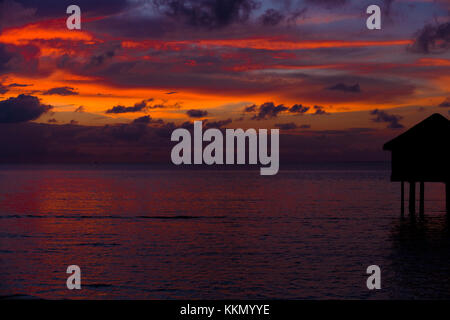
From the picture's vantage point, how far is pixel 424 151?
122 feet

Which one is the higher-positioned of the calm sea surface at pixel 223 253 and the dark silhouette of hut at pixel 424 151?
the dark silhouette of hut at pixel 424 151

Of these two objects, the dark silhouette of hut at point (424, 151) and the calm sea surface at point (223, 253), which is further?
the dark silhouette of hut at point (424, 151)

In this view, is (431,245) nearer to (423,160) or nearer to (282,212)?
(423,160)

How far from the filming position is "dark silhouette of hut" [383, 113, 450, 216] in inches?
1448

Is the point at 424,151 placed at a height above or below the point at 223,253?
above

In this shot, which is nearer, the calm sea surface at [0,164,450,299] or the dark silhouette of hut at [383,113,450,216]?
the calm sea surface at [0,164,450,299]

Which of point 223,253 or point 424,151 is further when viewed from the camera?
point 424,151

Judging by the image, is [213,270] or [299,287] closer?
[299,287]

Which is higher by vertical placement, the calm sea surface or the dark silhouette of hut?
the dark silhouette of hut

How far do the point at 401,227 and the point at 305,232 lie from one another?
7083 mm

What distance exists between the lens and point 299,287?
17.8 m

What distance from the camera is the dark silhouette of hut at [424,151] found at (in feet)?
121
